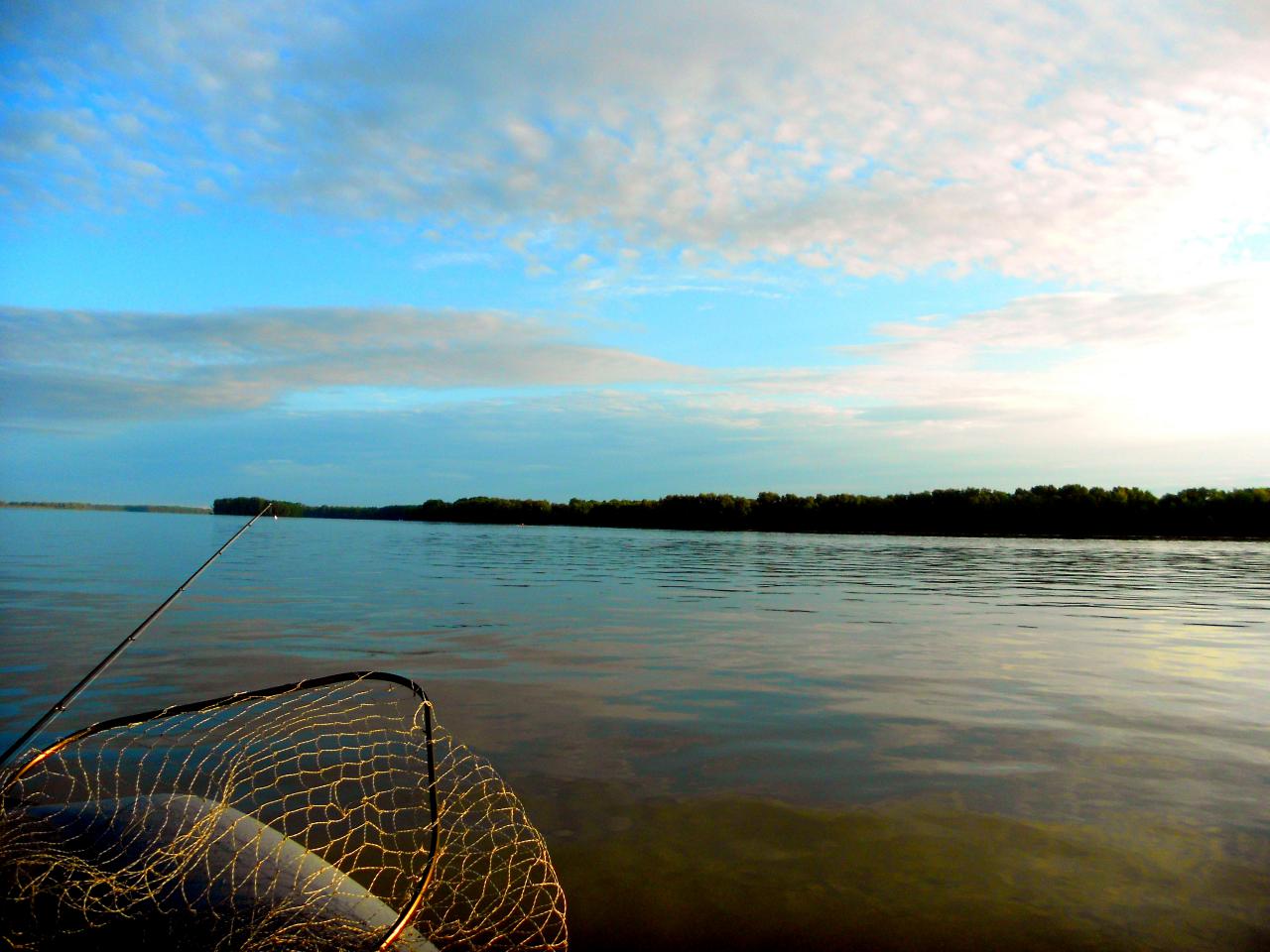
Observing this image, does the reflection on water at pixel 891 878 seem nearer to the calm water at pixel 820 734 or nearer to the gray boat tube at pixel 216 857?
the calm water at pixel 820 734

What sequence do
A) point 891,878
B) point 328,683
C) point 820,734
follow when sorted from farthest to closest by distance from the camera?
point 820,734
point 891,878
point 328,683

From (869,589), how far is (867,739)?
1811cm

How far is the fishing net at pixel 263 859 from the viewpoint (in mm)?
3844

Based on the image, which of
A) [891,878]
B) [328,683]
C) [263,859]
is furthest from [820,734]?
[263,859]

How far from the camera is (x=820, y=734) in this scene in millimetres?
8961

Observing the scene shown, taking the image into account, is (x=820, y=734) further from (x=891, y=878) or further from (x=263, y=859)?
(x=263, y=859)

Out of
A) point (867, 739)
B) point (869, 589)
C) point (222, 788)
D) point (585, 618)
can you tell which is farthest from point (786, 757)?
point (869, 589)

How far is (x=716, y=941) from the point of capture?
4.70 meters

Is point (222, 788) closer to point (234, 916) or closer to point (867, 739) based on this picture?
point (234, 916)

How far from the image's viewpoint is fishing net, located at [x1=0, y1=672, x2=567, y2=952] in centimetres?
384

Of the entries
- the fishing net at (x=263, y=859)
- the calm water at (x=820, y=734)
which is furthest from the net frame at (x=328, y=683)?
the calm water at (x=820, y=734)

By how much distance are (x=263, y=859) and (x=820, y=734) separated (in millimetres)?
6137

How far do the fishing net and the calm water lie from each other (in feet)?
1.59

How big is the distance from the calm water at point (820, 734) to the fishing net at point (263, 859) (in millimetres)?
486
